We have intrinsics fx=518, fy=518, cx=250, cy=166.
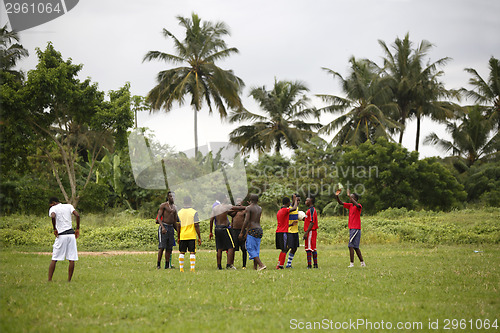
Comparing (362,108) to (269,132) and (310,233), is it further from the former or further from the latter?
(310,233)

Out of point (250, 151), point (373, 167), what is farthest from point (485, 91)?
point (250, 151)

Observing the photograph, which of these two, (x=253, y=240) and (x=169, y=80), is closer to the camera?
(x=253, y=240)

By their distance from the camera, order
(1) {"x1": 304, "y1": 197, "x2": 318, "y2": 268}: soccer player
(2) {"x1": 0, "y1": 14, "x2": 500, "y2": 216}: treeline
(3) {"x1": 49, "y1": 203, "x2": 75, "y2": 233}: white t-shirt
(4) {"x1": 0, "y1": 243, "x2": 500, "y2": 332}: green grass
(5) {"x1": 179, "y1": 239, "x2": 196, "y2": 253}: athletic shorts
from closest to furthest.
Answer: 1. (4) {"x1": 0, "y1": 243, "x2": 500, "y2": 332}: green grass
2. (3) {"x1": 49, "y1": 203, "x2": 75, "y2": 233}: white t-shirt
3. (5) {"x1": 179, "y1": 239, "x2": 196, "y2": 253}: athletic shorts
4. (1) {"x1": 304, "y1": 197, "x2": 318, "y2": 268}: soccer player
5. (2) {"x1": 0, "y1": 14, "x2": 500, "y2": 216}: treeline

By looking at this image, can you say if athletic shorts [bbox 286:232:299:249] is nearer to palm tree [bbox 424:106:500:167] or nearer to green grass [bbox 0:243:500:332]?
green grass [bbox 0:243:500:332]

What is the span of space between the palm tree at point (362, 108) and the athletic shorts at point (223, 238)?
1164 inches

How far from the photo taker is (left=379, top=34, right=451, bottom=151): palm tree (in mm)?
43325

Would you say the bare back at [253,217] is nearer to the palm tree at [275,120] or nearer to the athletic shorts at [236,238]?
the athletic shorts at [236,238]

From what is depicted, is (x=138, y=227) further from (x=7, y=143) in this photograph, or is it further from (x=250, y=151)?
(x=250, y=151)

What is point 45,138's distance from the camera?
2923cm

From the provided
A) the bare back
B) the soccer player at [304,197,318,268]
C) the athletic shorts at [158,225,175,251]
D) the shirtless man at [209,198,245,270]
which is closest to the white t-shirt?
the athletic shorts at [158,225,175,251]

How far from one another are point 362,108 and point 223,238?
1270 inches

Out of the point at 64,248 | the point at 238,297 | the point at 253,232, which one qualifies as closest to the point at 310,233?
the point at 253,232

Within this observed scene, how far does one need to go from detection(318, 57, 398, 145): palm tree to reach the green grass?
28748 millimetres

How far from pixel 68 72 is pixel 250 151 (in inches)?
973
